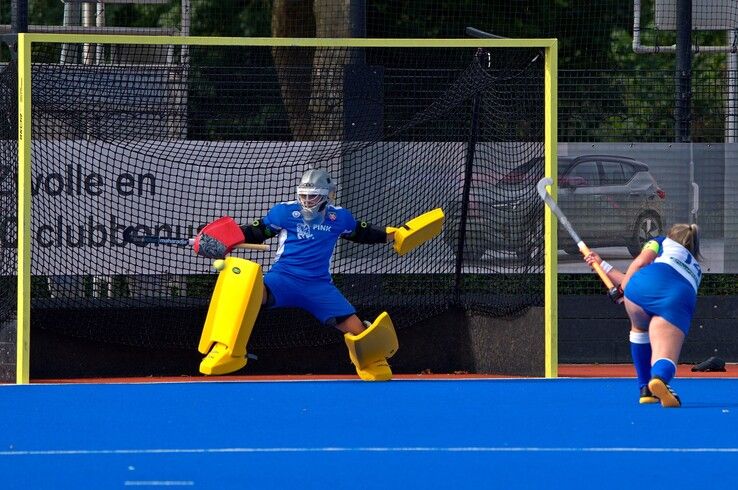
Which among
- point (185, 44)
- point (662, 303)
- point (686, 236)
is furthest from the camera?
point (185, 44)

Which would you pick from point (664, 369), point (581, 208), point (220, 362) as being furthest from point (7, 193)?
point (664, 369)

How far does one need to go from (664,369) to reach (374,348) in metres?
2.55

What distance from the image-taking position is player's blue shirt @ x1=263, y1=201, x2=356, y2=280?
1053 centimetres

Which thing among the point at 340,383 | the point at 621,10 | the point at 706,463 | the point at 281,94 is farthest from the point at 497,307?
the point at 621,10

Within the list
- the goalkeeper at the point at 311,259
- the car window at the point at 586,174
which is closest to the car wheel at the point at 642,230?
the car window at the point at 586,174

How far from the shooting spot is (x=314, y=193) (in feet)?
34.2

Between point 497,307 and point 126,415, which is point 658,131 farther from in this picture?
point 126,415

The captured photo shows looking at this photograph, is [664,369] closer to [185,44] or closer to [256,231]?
[256,231]

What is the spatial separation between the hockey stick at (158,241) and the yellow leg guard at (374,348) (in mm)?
889

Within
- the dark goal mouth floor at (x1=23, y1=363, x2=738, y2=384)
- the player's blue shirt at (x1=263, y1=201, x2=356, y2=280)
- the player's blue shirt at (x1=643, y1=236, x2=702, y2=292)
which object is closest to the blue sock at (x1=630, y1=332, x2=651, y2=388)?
the player's blue shirt at (x1=643, y1=236, x2=702, y2=292)

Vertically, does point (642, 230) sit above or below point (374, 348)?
above

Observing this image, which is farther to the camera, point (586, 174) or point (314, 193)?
point (586, 174)

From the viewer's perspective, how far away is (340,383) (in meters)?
10.5

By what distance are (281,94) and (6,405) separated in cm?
399
